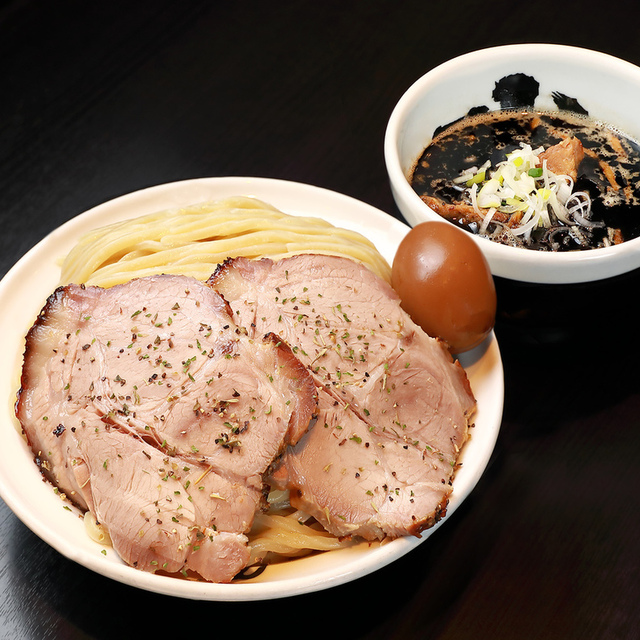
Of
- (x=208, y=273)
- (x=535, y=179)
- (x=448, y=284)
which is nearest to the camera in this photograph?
(x=448, y=284)

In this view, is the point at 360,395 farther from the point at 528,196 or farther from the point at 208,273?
the point at 528,196

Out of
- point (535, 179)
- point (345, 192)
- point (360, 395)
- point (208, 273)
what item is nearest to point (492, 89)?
point (535, 179)

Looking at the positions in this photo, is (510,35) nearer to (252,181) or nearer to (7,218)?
(252,181)

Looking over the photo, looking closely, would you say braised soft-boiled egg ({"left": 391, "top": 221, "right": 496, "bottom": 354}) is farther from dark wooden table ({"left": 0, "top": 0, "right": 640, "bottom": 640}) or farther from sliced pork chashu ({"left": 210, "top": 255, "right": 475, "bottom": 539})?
dark wooden table ({"left": 0, "top": 0, "right": 640, "bottom": 640})

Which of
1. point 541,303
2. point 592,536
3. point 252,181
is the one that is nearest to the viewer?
point 592,536

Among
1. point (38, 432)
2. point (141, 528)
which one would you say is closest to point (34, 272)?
point (38, 432)

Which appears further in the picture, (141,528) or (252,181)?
(252,181)

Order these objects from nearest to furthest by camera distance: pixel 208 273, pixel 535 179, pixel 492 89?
pixel 208 273 < pixel 535 179 < pixel 492 89
